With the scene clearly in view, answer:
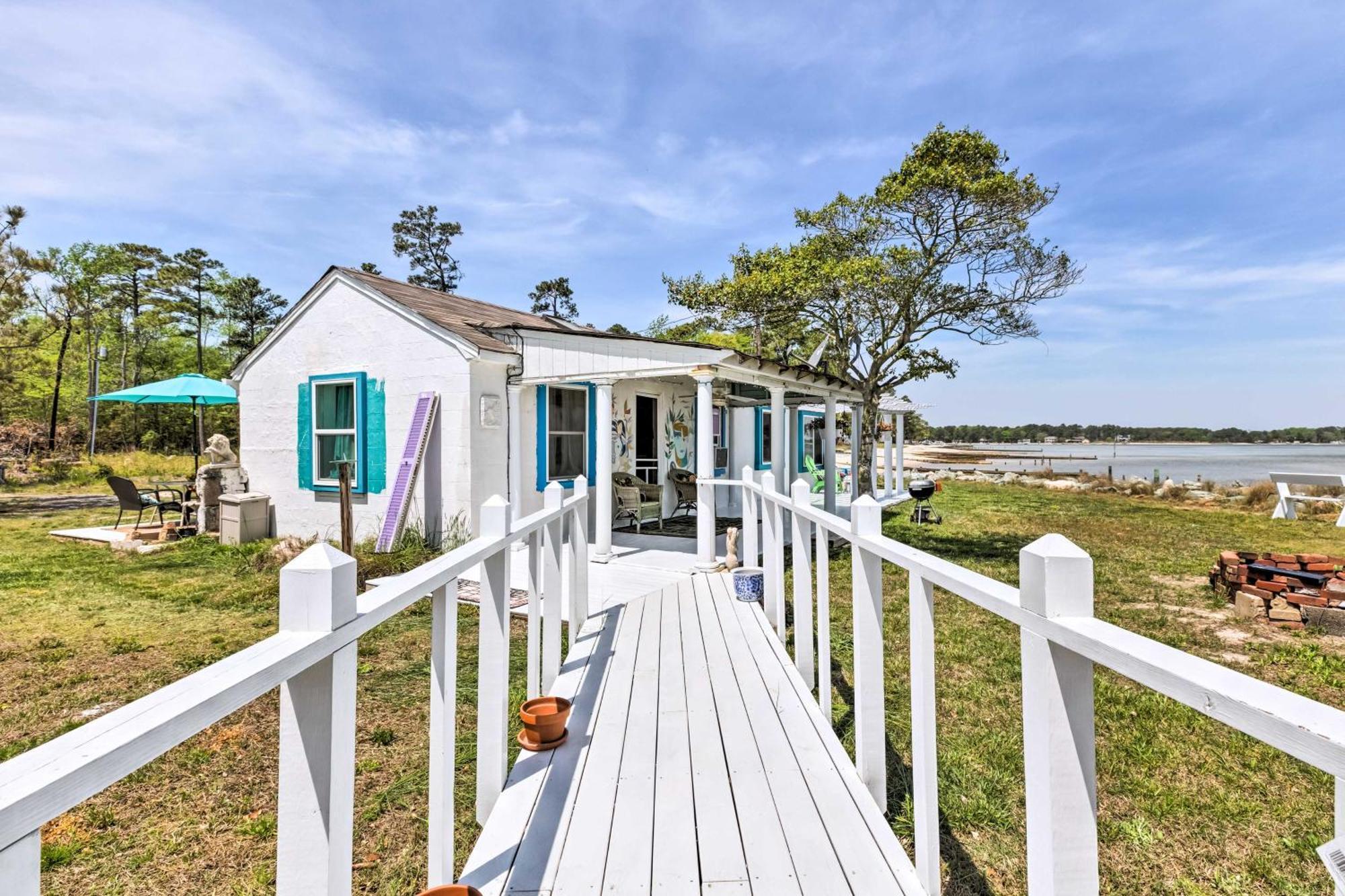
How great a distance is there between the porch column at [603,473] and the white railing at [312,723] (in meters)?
4.71

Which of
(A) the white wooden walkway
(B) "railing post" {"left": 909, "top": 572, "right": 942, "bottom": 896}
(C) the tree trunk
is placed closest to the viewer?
(B) "railing post" {"left": 909, "top": 572, "right": 942, "bottom": 896}

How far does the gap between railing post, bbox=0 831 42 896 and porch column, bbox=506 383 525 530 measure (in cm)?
748

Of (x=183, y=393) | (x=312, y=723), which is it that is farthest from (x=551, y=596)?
(x=183, y=393)

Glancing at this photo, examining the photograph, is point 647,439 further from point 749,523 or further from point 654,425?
point 749,523

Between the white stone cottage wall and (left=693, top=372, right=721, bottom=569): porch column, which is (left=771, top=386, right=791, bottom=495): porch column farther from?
the white stone cottage wall

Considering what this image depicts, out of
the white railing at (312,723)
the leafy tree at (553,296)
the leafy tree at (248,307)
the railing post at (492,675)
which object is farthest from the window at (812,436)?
→ the leafy tree at (248,307)

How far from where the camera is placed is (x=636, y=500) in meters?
8.89

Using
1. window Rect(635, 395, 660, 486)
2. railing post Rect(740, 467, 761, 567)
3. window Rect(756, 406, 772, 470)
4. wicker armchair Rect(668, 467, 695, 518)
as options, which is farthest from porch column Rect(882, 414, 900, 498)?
railing post Rect(740, 467, 761, 567)

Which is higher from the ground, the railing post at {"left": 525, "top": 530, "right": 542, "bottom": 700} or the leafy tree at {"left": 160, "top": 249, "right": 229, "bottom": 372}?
the leafy tree at {"left": 160, "top": 249, "right": 229, "bottom": 372}

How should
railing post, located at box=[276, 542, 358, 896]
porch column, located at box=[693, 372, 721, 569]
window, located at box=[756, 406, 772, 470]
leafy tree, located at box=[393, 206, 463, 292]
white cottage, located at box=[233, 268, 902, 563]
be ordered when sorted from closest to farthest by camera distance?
railing post, located at box=[276, 542, 358, 896], porch column, located at box=[693, 372, 721, 569], white cottage, located at box=[233, 268, 902, 563], window, located at box=[756, 406, 772, 470], leafy tree, located at box=[393, 206, 463, 292]

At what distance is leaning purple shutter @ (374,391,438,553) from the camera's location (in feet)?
25.5

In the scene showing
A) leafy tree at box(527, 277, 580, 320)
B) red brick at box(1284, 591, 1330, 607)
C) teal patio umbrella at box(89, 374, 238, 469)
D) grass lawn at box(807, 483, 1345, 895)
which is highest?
leafy tree at box(527, 277, 580, 320)

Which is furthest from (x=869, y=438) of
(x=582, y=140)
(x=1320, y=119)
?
(x=1320, y=119)

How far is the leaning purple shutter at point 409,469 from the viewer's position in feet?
25.5
